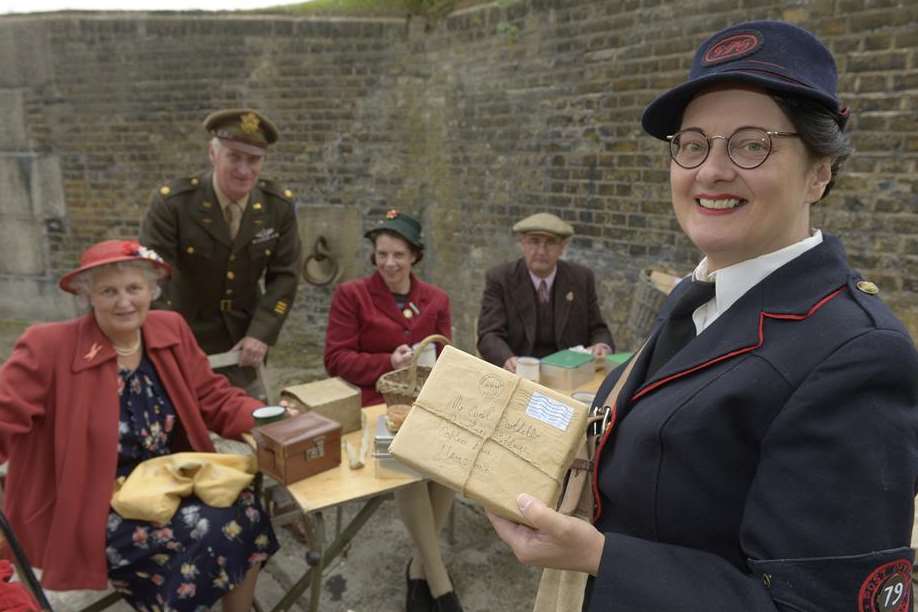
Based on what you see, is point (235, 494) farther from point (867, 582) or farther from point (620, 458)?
point (867, 582)

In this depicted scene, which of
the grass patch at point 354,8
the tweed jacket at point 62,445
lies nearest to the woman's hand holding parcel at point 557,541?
the tweed jacket at point 62,445

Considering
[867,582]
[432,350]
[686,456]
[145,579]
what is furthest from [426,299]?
[867,582]

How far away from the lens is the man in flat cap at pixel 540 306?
12.9 ft

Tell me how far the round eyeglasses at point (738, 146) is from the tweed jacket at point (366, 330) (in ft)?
8.18

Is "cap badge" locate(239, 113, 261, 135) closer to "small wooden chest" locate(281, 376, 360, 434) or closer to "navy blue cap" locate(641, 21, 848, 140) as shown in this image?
"small wooden chest" locate(281, 376, 360, 434)

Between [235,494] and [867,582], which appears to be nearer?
[867,582]

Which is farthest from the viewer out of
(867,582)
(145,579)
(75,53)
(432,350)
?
(75,53)

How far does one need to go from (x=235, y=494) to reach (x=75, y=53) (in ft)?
24.4

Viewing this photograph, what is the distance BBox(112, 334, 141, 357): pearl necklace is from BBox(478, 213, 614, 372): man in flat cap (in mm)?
2013

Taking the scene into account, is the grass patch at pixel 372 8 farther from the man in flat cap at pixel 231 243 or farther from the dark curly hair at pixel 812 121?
the dark curly hair at pixel 812 121

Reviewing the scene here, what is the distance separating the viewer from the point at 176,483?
7.80 feet

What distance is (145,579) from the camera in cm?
229

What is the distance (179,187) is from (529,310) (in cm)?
237

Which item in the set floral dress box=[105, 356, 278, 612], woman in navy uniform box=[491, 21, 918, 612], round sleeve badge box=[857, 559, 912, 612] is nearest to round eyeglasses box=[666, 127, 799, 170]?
woman in navy uniform box=[491, 21, 918, 612]
